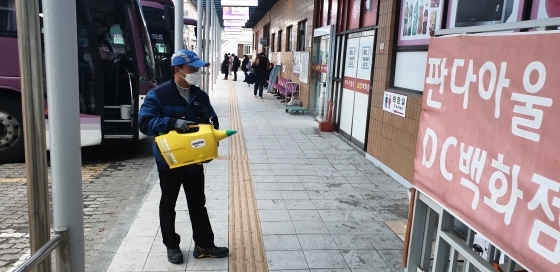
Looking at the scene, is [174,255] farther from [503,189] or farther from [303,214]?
[503,189]

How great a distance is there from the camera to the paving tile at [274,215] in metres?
4.28

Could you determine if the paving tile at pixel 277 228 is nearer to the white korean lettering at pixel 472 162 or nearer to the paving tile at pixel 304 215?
the paving tile at pixel 304 215

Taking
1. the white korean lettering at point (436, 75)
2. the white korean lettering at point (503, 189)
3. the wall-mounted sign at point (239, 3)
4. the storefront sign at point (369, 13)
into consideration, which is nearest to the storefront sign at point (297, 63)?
the wall-mounted sign at point (239, 3)

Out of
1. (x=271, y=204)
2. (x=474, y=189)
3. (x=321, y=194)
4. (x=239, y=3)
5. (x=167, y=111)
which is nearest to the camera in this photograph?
(x=474, y=189)

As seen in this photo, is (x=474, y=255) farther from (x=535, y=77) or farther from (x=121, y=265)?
(x=121, y=265)

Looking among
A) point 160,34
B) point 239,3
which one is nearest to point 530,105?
point 160,34

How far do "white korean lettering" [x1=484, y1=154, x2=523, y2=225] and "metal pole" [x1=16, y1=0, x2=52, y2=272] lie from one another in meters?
1.82

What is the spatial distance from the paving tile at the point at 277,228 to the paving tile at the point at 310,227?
6 centimetres

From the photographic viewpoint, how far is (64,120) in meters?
1.78

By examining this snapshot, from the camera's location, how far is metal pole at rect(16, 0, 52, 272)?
1.54 metres

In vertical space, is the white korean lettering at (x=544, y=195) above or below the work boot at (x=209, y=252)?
above

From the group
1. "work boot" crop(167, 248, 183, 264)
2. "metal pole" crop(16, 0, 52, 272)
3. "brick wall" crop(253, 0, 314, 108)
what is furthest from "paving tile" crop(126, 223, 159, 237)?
"brick wall" crop(253, 0, 314, 108)

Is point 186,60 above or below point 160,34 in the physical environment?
below

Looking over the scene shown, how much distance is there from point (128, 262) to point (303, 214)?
1.81 metres
